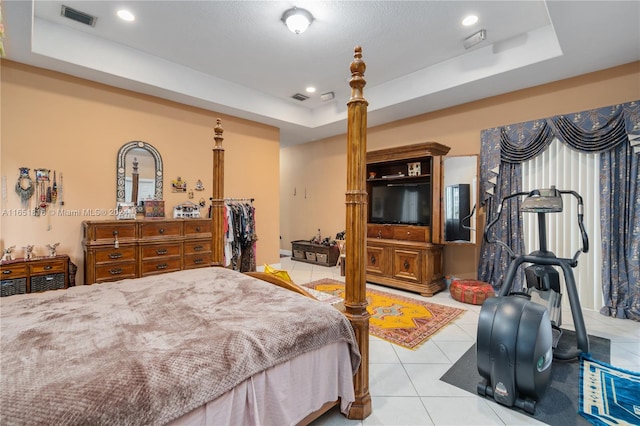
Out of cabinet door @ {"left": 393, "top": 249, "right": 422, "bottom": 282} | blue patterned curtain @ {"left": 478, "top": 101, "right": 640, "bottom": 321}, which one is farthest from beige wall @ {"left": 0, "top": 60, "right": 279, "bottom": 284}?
blue patterned curtain @ {"left": 478, "top": 101, "right": 640, "bottom": 321}

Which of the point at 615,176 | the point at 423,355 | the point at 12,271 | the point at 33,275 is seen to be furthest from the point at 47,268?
the point at 615,176

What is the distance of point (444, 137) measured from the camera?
189 inches

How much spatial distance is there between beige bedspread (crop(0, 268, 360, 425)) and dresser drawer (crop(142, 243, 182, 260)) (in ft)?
5.73

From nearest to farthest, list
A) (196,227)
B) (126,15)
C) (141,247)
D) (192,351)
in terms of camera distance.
Result: (192,351), (126,15), (141,247), (196,227)

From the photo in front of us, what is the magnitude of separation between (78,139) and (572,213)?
20.5 ft

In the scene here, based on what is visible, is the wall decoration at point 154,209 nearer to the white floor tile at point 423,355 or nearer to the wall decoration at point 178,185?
the wall decoration at point 178,185

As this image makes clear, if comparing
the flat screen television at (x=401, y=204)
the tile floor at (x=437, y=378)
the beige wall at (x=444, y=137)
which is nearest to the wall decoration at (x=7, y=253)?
the tile floor at (x=437, y=378)

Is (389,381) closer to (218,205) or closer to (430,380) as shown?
(430,380)

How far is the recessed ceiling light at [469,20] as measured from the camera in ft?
10.1

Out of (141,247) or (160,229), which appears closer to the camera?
(141,247)

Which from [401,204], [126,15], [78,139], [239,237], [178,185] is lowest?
A: [239,237]

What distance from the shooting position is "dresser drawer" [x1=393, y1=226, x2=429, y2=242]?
4.31 metres

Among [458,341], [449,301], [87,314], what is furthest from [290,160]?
Result: [87,314]

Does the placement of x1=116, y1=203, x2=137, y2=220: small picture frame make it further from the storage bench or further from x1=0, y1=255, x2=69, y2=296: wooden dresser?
the storage bench
